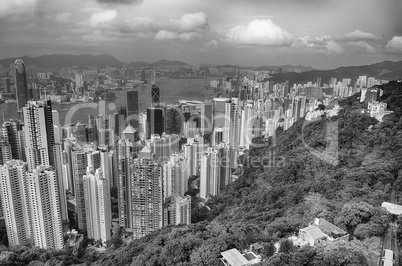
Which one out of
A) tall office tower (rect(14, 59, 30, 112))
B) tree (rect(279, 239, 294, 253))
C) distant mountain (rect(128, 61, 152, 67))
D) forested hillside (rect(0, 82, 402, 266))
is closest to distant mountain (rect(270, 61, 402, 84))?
forested hillside (rect(0, 82, 402, 266))

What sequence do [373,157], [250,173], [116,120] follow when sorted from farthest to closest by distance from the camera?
[116,120]
[250,173]
[373,157]

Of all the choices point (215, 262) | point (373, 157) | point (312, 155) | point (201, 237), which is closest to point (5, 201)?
point (201, 237)

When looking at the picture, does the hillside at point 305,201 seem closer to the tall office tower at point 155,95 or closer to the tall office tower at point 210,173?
the tall office tower at point 210,173

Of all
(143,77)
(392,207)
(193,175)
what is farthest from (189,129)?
(392,207)

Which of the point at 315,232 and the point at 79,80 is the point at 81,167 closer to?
the point at 79,80

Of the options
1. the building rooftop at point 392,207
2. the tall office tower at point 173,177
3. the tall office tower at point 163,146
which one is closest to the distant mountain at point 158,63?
the tall office tower at point 163,146

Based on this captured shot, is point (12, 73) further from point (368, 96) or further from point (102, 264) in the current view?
point (368, 96)

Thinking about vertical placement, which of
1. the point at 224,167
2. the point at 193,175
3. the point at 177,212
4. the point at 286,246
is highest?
the point at 286,246
